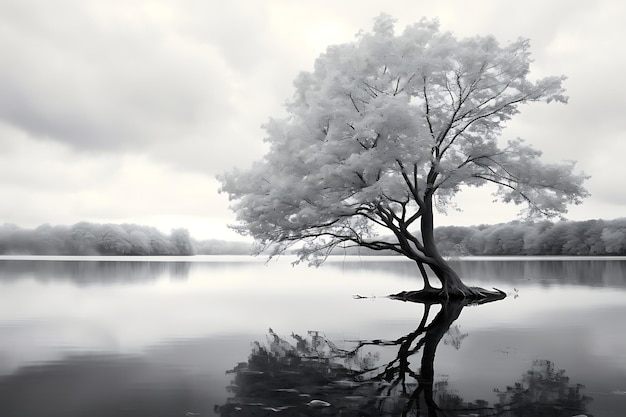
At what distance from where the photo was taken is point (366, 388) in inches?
359

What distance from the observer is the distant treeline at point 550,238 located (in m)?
128

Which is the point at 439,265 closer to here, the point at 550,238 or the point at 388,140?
the point at 388,140

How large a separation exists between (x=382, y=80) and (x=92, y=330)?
1699 centimetres

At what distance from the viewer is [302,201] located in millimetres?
25672

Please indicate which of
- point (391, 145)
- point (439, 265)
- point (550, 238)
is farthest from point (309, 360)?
point (550, 238)

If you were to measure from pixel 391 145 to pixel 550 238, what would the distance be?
132158 millimetres

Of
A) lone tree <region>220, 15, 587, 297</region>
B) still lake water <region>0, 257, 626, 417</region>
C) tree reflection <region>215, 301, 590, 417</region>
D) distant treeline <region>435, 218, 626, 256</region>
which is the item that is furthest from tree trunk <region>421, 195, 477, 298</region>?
distant treeline <region>435, 218, 626, 256</region>

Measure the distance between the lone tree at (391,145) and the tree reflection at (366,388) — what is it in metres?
11.4

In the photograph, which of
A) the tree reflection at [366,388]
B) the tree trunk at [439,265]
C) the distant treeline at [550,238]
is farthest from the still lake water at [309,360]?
the distant treeline at [550,238]

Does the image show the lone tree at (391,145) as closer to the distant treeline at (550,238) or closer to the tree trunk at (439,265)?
the tree trunk at (439,265)

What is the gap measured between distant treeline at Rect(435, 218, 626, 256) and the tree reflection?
106576 millimetres

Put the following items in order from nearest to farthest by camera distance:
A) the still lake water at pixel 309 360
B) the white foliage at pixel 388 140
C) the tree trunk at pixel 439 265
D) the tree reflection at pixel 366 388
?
the tree reflection at pixel 366 388, the still lake water at pixel 309 360, the white foliage at pixel 388 140, the tree trunk at pixel 439 265

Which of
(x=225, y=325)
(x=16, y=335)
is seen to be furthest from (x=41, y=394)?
(x=225, y=325)

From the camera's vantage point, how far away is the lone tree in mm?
23280
